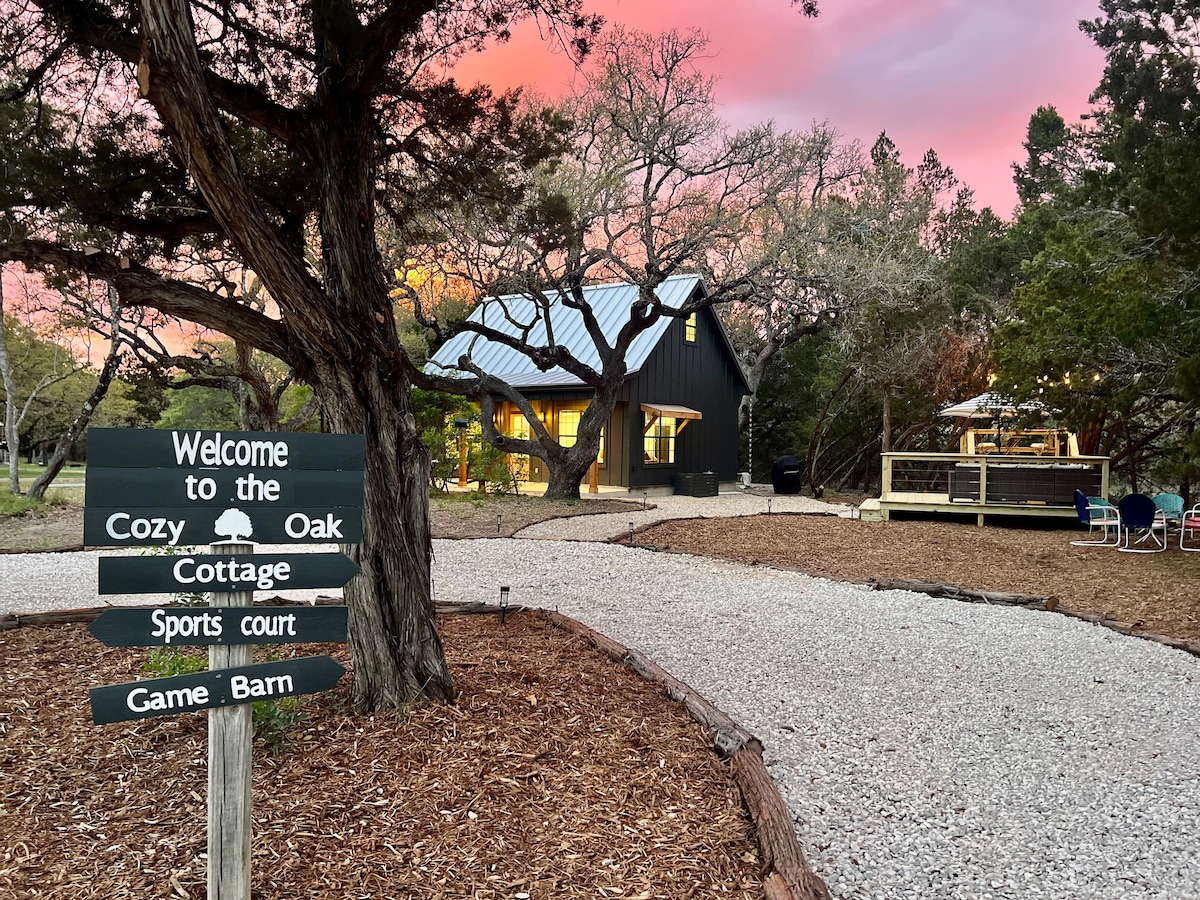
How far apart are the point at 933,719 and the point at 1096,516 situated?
10.6m

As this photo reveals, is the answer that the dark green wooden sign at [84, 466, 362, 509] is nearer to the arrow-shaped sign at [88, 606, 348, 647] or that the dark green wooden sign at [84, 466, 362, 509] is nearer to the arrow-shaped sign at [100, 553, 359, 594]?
the arrow-shaped sign at [100, 553, 359, 594]

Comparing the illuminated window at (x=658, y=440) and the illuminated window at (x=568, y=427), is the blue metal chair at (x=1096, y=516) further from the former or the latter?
the illuminated window at (x=568, y=427)

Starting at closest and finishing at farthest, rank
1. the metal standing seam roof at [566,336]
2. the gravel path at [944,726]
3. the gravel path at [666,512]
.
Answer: the gravel path at [944,726], the gravel path at [666,512], the metal standing seam roof at [566,336]

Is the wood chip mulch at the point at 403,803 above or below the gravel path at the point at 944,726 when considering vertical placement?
above

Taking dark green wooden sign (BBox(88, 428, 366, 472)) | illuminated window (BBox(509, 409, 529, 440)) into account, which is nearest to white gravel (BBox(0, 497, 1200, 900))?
dark green wooden sign (BBox(88, 428, 366, 472))

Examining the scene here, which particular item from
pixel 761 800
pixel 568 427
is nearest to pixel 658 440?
pixel 568 427

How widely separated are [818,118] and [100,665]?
52.4 ft

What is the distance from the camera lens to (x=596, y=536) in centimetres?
1190

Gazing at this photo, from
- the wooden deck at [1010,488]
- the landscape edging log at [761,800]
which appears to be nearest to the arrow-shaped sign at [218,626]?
the landscape edging log at [761,800]

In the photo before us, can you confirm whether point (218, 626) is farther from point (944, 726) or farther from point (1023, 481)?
point (1023, 481)

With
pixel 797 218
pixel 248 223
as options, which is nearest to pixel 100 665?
pixel 248 223

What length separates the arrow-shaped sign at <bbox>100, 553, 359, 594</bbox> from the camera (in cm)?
205

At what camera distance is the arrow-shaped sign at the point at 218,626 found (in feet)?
6.69

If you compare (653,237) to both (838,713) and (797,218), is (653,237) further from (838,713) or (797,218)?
(838,713)
